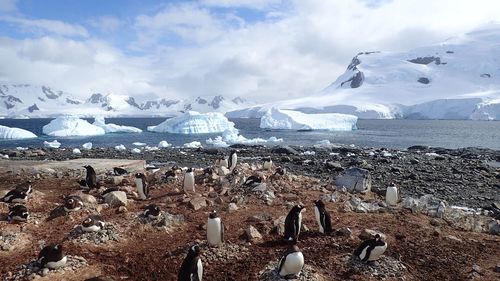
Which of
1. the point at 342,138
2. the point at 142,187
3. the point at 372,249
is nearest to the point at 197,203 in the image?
the point at 142,187

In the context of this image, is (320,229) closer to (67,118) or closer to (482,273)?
(482,273)

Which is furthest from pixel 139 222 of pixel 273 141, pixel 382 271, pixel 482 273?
pixel 273 141

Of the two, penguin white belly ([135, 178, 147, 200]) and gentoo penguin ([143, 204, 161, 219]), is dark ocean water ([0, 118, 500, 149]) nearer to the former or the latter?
penguin white belly ([135, 178, 147, 200])

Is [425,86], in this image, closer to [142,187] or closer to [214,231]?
[142,187]

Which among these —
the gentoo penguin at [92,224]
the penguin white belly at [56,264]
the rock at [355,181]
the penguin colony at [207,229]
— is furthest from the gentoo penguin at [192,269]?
the rock at [355,181]

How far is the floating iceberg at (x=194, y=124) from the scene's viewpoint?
72.9 m

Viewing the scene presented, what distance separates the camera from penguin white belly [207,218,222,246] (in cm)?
964

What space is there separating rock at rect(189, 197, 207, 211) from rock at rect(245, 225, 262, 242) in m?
2.40

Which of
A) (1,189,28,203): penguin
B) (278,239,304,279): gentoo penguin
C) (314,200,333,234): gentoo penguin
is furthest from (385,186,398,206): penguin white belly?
(1,189,28,203): penguin

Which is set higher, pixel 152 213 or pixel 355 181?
pixel 152 213

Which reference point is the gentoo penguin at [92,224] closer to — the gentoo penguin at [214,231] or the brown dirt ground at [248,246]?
the brown dirt ground at [248,246]

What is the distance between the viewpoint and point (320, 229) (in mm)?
10703

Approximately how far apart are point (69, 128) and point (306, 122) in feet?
129

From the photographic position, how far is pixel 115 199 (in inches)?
492
